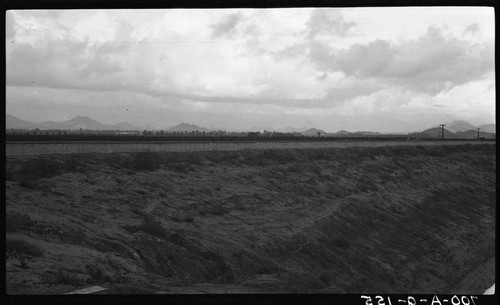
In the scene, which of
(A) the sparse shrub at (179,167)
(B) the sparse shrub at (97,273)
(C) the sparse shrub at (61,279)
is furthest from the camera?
(A) the sparse shrub at (179,167)

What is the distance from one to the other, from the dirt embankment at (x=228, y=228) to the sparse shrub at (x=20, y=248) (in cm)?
3

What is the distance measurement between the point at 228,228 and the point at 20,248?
10.5 m

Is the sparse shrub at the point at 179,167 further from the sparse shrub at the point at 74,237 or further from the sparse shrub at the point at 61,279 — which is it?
the sparse shrub at the point at 61,279

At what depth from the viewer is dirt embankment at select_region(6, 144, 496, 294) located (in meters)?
16.8

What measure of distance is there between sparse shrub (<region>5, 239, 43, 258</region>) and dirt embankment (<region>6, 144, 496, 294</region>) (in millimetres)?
32

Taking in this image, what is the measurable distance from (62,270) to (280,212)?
15986 millimetres

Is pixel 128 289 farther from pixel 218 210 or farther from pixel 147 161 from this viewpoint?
pixel 147 161

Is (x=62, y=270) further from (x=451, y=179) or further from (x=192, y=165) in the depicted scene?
(x=451, y=179)

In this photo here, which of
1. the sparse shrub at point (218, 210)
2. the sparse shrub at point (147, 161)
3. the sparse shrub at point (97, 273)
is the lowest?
the sparse shrub at point (97, 273)

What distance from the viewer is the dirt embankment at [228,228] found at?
16766 millimetres

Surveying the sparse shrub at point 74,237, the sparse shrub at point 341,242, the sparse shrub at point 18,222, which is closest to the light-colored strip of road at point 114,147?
the sparse shrub at point 18,222

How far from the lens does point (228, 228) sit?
24.2 m
